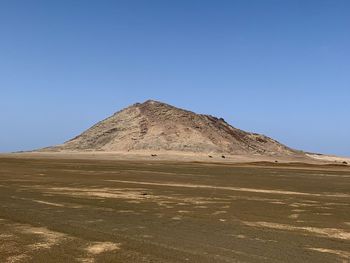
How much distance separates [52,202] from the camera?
51.0 ft

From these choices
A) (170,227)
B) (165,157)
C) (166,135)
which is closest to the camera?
(170,227)

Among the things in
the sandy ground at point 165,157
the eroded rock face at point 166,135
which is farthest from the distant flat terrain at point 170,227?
the eroded rock face at point 166,135

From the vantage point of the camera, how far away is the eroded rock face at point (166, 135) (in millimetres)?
89875

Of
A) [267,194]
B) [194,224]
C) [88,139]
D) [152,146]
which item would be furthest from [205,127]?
[194,224]

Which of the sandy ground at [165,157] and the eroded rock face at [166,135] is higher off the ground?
the eroded rock face at [166,135]

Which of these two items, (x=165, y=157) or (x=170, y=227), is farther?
(x=165, y=157)

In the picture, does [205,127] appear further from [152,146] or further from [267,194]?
[267,194]

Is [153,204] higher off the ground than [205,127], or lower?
lower

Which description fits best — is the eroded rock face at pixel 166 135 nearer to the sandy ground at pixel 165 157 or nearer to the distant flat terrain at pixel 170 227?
the sandy ground at pixel 165 157

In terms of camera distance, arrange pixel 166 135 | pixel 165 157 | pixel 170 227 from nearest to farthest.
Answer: pixel 170 227 < pixel 165 157 < pixel 166 135

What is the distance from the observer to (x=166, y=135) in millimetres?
94000

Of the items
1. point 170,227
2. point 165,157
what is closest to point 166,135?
point 165,157

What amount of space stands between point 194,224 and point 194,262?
3.91 metres

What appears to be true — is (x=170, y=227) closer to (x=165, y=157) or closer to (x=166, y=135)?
(x=165, y=157)
